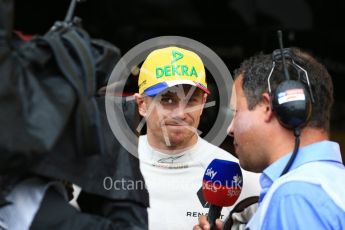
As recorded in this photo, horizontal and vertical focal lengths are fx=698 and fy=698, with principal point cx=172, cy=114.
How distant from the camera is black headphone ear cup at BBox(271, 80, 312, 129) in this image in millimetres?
1628

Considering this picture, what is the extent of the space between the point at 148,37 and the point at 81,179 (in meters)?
3.04

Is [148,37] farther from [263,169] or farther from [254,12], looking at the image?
[263,169]

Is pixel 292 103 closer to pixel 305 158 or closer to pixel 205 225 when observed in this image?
pixel 305 158

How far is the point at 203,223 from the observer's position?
6.42 feet

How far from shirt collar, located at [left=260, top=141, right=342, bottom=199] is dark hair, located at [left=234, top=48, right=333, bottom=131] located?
7 centimetres

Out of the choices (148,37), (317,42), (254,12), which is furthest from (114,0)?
(317,42)

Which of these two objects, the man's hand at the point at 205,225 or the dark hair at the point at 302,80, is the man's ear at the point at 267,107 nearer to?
the dark hair at the point at 302,80

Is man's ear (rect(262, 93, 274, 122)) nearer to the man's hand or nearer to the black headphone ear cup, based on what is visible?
the black headphone ear cup

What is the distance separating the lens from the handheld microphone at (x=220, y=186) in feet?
6.46

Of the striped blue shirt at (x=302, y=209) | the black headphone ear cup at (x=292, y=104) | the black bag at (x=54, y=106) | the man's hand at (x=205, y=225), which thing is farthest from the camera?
the man's hand at (x=205, y=225)

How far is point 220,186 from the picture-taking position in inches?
77.5

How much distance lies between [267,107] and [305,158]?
17 centimetres

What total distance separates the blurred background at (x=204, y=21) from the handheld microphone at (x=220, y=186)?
235cm

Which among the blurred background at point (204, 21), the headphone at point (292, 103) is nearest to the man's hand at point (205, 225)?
the headphone at point (292, 103)
